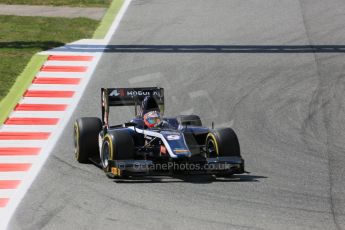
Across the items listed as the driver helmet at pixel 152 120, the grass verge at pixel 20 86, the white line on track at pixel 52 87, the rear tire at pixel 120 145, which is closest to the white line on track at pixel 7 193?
the rear tire at pixel 120 145

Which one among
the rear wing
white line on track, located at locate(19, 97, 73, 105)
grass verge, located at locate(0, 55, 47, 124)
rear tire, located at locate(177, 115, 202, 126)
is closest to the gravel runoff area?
grass verge, located at locate(0, 55, 47, 124)

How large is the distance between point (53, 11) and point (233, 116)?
12594mm

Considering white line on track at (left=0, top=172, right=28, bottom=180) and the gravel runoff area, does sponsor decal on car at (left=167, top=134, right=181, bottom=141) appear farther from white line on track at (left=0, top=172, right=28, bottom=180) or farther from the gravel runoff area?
the gravel runoff area

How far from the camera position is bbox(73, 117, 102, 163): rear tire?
1894 centimetres

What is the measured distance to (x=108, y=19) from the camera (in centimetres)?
3247

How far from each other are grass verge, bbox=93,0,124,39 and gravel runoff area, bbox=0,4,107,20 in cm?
24

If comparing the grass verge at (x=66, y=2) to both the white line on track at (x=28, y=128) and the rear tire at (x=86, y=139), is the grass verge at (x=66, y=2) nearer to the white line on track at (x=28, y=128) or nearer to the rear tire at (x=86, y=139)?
the white line on track at (x=28, y=128)

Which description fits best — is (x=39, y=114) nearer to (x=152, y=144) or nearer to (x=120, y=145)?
(x=152, y=144)

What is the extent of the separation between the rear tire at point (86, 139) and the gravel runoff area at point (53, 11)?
1381 cm

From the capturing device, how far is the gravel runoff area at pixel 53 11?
33031 mm

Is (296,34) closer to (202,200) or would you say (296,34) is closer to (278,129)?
(278,129)

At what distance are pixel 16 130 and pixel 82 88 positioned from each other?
3.76m

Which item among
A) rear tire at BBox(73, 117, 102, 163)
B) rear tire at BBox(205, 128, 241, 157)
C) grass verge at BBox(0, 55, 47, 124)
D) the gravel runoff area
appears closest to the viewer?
rear tire at BBox(205, 128, 241, 157)

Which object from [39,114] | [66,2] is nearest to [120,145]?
[39,114]
